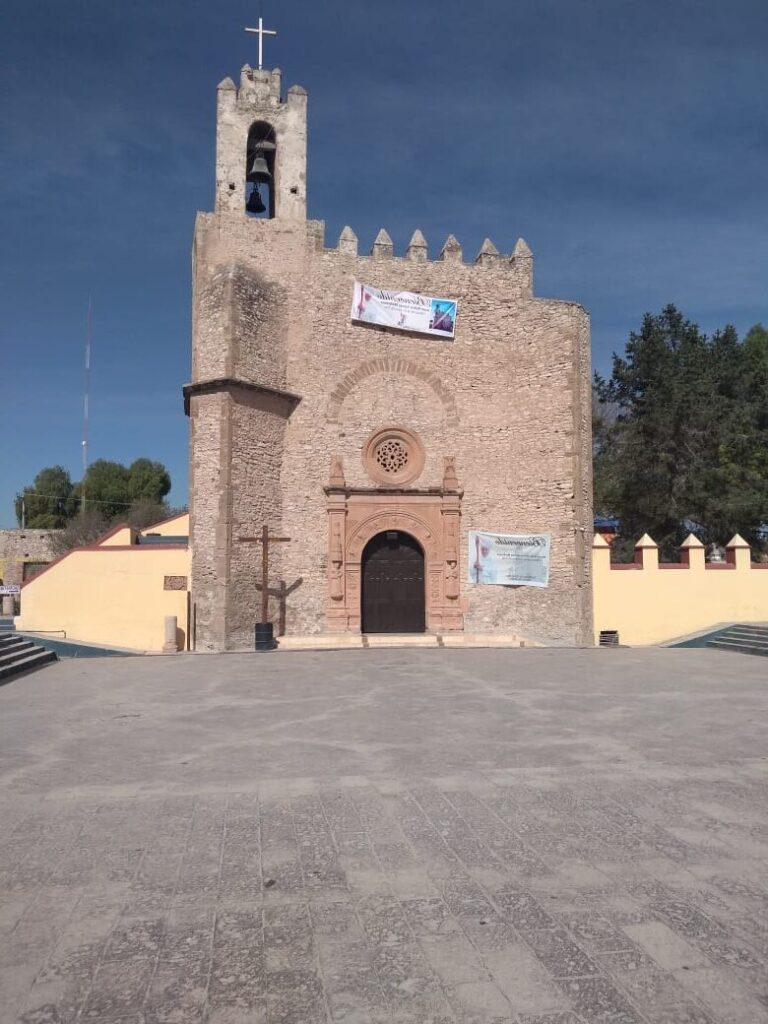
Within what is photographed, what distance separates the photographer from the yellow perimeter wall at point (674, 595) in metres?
18.1

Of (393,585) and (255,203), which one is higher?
(255,203)

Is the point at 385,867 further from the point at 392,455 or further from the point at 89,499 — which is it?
the point at 89,499

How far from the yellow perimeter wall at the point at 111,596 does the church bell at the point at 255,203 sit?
8875mm

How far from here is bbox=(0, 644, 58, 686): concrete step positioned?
1130cm

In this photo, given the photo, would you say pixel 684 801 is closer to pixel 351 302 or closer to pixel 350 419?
pixel 350 419

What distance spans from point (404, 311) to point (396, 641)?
26.7ft

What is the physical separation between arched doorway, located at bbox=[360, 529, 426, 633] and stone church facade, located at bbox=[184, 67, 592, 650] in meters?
0.05

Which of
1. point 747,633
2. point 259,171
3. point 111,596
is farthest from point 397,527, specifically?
point 259,171

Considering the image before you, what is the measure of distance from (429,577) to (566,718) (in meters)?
10.4

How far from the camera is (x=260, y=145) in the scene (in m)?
18.6

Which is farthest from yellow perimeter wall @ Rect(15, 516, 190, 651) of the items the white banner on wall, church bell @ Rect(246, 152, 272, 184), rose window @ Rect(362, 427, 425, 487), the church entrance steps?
church bell @ Rect(246, 152, 272, 184)

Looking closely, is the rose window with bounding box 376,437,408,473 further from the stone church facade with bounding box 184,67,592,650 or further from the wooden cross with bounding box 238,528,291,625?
the wooden cross with bounding box 238,528,291,625

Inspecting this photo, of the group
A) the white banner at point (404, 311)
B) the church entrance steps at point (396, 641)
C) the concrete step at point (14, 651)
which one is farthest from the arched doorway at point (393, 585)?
the concrete step at point (14, 651)

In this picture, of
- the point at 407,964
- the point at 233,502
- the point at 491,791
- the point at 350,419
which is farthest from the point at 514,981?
the point at 350,419
